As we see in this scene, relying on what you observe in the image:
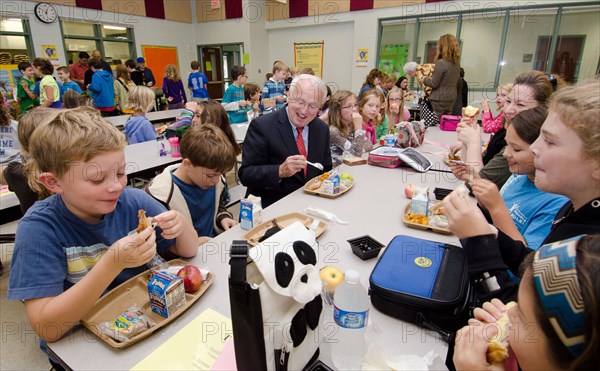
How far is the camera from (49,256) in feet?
3.35

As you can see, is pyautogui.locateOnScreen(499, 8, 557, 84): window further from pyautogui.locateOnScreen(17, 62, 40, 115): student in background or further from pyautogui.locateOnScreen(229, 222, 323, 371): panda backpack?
pyautogui.locateOnScreen(17, 62, 40, 115): student in background

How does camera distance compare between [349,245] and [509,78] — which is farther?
[509,78]

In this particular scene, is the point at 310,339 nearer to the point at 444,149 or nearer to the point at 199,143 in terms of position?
the point at 199,143

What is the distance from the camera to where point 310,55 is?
987 centimetres

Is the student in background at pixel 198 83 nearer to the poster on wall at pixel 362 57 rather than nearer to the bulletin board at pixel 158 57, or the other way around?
the bulletin board at pixel 158 57

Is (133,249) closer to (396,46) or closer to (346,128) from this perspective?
(346,128)

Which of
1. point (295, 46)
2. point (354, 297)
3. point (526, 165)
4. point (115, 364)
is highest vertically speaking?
point (295, 46)

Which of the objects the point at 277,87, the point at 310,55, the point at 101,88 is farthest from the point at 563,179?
the point at 310,55

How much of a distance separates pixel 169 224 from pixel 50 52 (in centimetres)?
925

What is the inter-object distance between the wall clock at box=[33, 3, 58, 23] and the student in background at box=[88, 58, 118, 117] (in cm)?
239

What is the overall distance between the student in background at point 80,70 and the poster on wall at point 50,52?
0.62m

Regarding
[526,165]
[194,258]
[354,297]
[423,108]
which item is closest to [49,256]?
[194,258]

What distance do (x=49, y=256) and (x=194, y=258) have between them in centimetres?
51

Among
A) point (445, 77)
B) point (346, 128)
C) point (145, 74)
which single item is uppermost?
point (145, 74)
